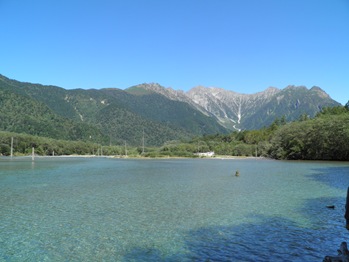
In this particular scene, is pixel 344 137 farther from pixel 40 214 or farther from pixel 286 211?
pixel 40 214

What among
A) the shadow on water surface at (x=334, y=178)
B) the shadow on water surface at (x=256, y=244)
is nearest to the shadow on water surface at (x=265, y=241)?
the shadow on water surface at (x=256, y=244)

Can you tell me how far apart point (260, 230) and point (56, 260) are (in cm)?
1098

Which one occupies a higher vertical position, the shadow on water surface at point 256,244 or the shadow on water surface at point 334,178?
the shadow on water surface at point 334,178

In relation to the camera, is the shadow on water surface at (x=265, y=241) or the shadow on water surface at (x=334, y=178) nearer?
the shadow on water surface at (x=265, y=241)

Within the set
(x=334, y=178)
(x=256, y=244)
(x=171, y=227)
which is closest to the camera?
(x=256, y=244)

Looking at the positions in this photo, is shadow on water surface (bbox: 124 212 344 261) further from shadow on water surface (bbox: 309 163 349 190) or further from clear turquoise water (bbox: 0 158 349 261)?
shadow on water surface (bbox: 309 163 349 190)

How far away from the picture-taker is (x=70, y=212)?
2384cm

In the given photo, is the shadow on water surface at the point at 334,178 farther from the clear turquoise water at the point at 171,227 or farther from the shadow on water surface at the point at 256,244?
the shadow on water surface at the point at 256,244

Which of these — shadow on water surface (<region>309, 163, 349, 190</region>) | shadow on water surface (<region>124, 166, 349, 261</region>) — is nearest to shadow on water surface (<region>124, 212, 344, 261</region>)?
shadow on water surface (<region>124, 166, 349, 261</region>)

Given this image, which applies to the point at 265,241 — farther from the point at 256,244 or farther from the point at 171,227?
the point at 171,227

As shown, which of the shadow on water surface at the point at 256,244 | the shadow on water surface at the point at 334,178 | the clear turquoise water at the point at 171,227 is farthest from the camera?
the shadow on water surface at the point at 334,178

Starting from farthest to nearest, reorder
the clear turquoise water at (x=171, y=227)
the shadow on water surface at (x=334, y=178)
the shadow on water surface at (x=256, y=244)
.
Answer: the shadow on water surface at (x=334, y=178), the clear turquoise water at (x=171, y=227), the shadow on water surface at (x=256, y=244)

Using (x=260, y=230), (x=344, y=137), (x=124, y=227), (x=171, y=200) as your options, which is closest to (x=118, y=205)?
(x=171, y=200)

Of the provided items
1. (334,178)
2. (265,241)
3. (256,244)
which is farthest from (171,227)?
(334,178)
